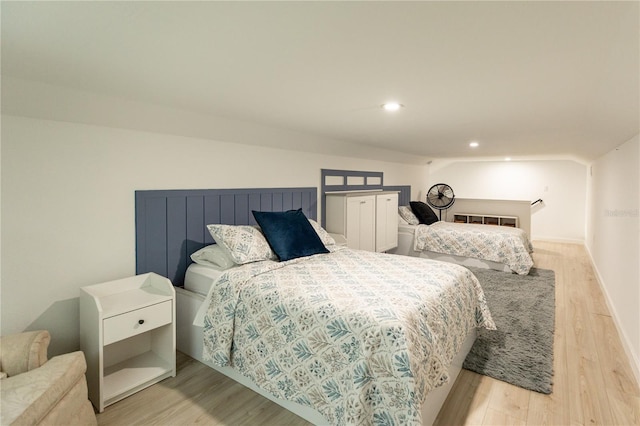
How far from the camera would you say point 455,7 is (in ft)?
3.56

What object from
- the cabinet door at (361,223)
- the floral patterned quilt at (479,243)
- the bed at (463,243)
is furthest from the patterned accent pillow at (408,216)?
the cabinet door at (361,223)

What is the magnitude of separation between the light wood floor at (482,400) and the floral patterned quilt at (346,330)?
0.21 m

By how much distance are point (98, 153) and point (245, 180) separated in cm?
125

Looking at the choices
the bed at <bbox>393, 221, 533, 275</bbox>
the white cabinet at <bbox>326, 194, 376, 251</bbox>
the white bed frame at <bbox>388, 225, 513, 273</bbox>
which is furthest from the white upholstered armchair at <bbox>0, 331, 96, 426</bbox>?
the bed at <bbox>393, 221, 533, 275</bbox>

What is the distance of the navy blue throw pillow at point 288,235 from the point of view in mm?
2697

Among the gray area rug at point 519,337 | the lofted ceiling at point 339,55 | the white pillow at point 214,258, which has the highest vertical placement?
the lofted ceiling at point 339,55

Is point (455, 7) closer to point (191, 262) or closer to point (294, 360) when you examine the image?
point (294, 360)

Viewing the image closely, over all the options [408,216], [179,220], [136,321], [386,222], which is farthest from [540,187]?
[136,321]

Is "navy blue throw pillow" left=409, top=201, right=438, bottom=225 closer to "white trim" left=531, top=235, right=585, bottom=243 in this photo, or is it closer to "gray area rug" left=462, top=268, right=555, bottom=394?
"gray area rug" left=462, top=268, right=555, bottom=394

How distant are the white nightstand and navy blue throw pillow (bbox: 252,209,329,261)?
84 centimetres

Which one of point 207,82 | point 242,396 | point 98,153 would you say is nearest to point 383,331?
point 242,396

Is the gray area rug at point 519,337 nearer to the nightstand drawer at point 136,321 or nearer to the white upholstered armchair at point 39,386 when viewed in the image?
the nightstand drawer at point 136,321

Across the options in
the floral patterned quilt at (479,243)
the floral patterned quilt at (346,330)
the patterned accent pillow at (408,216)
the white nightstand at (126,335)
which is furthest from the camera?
the patterned accent pillow at (408,216)

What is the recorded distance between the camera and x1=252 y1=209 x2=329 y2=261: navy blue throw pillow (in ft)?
8.85
